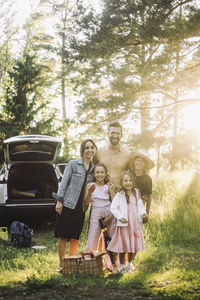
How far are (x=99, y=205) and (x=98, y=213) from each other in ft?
0.36

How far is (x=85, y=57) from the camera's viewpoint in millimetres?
12305

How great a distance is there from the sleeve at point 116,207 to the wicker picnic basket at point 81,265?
0.52 meters

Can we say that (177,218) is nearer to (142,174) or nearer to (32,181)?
(142,174)

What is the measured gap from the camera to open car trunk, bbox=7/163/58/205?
8867mm

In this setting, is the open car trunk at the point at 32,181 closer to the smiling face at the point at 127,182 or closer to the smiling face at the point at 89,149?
the smiling face at the point at 89,149

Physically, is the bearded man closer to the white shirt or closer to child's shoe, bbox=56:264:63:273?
the white shirt

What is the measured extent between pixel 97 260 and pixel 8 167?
4150mm

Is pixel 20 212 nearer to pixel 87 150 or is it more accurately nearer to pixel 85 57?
pixel 87 150

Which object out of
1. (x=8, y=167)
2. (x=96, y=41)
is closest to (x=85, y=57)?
(x=96, y=41)

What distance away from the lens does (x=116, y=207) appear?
16.5 ft

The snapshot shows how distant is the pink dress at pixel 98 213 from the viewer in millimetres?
5219

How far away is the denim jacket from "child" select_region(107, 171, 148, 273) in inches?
20.2


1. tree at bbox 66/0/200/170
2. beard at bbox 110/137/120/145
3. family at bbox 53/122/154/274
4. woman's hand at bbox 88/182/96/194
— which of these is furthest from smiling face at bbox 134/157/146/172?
tree at bbox 66/0/200/170

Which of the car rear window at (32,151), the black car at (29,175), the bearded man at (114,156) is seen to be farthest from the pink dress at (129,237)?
the car rear window at (32,151)
